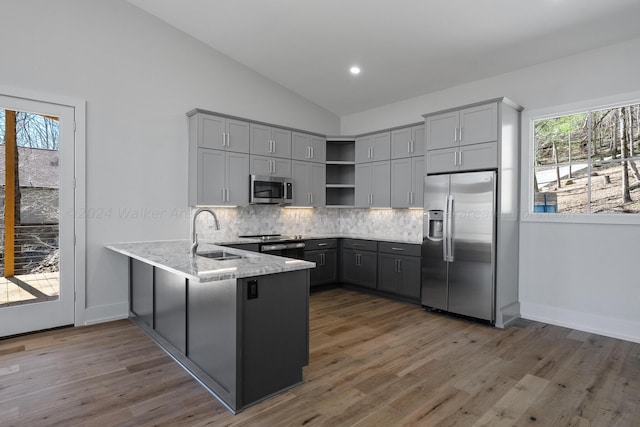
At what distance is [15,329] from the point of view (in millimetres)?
3652

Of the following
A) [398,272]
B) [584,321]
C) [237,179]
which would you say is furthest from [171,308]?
[584,321]

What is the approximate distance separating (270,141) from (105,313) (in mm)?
3076

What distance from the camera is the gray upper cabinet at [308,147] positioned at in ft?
18.7

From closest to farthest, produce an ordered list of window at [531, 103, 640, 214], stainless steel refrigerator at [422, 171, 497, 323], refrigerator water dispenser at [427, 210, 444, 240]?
window at [531, 103, 640, 214] < stainless steel refrigerator at [422, 171, 497, 323] < refrigerator water dispenser at [427, 210, 444, 240]

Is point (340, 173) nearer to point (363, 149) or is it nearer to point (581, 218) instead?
point (363, 149)

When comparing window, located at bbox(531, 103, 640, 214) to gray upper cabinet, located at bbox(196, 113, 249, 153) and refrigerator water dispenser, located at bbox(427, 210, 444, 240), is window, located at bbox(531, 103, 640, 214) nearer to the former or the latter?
refrigerator water dispenser, located at bbox(427, 210, 444, 240)

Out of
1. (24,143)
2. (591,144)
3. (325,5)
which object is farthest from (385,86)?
(24,143)

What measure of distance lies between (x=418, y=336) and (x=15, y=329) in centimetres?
411

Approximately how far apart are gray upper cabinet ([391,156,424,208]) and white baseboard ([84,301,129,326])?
386 cm

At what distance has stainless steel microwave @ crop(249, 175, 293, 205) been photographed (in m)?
5.12

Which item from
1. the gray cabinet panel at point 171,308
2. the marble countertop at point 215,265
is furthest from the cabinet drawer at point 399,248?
the gray cabinet panel at point 171,308

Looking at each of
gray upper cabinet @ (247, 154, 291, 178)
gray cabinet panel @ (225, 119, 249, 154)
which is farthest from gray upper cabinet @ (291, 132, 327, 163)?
gray cabinet panel @ (225, 119, 249, 154)

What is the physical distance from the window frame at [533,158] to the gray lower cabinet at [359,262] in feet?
6.81

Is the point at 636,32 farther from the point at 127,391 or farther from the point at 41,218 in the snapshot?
the point at 41,218
